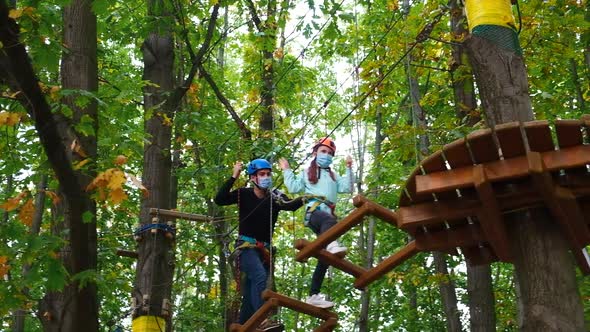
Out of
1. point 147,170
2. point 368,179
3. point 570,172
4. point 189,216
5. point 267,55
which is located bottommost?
point 570,172

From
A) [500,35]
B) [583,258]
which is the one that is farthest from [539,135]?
[583,258]

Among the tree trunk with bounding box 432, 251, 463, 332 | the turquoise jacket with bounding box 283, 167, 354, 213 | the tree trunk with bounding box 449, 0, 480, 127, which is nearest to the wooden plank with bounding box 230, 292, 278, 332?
the turquoise jacket with bounding box 283, 167, 354, 213

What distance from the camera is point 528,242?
12.7ft

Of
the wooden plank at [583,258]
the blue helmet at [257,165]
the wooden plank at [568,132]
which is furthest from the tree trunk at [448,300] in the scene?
the wooden plank at [568,132]

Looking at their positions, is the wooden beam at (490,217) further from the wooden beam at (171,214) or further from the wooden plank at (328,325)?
the wooden beam at (171,214)

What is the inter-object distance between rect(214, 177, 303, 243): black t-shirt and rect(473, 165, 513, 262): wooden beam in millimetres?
2565

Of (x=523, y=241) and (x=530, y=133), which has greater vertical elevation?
(x=530, y=133)

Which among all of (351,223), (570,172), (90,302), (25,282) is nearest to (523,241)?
(570,172)

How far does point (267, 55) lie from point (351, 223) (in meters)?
7.34

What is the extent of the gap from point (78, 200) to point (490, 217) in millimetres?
2412

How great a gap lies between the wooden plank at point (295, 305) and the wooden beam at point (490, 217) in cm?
190

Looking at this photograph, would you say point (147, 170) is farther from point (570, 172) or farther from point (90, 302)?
point (570, 172)

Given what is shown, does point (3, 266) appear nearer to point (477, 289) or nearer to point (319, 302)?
point (319, 302)

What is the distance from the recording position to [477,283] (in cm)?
871
